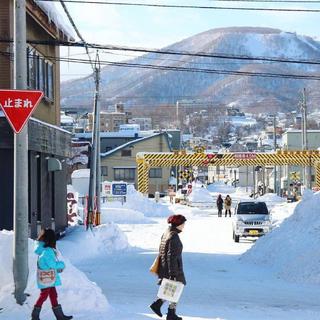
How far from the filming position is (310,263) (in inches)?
648

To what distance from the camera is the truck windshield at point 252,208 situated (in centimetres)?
2948

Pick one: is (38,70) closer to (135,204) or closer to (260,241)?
(260,241)

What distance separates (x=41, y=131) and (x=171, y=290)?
13.4 metres

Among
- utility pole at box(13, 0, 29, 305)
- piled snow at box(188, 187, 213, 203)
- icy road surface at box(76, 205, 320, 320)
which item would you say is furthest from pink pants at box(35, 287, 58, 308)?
piled snow at box(188, 187, 213, 203)

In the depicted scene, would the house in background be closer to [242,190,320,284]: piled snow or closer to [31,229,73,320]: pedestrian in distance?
[242,190,320,284]: piled snow

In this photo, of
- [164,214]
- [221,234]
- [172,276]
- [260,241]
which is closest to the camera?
[172,276]

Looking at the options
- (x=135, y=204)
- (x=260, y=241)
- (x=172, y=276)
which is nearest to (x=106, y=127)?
(x=135, y=204)

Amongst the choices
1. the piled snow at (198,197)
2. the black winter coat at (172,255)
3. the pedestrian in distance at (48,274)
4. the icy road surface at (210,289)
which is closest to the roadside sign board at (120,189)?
the icy road surface at (210,289)

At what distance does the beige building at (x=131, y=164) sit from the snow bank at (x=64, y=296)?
84108 mm

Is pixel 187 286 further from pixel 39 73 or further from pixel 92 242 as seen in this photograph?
pixel 39 73

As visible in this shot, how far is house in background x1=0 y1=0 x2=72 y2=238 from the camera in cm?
1992

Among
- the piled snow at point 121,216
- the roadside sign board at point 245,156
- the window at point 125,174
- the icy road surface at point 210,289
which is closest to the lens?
the icy road surface at point 210,289

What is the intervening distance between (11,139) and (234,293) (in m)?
8.60

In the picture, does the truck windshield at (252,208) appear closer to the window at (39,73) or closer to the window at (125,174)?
the window at (39,73)
